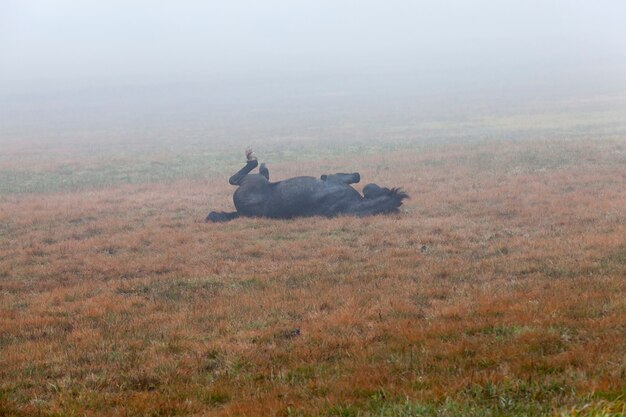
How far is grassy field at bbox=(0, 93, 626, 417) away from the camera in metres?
7.44

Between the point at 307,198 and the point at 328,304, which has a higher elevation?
the point at 307,198

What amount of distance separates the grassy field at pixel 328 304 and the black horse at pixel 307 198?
24.6 inches

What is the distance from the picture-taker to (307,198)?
64.8 feet

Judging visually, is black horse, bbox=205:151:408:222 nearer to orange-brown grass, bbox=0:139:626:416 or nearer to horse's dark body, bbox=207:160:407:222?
horse's dark body, bbox=207:160:407:222

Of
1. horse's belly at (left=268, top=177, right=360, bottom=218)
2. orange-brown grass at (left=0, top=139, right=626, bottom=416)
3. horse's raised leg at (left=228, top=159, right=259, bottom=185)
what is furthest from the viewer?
horse's raised leg at (left=228, top=159, right=259, bottom=185)

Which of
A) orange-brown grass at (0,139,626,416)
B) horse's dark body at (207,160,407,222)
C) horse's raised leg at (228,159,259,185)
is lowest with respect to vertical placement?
orange-brown grass at (0,139,626,416)

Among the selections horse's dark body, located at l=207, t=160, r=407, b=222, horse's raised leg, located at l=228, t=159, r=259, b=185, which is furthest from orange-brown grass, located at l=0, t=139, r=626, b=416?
horse's raised leg, located at l=228, t=159, r=259, b=185

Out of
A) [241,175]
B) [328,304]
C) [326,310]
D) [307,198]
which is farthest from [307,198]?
[326,310]

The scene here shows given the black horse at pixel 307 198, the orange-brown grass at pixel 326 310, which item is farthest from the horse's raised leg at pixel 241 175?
the orange-brown grass at pixel 326 310

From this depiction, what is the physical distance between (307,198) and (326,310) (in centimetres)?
881

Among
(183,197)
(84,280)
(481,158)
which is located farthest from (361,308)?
(481,158)

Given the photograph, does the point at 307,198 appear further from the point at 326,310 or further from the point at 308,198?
the point at 326,310

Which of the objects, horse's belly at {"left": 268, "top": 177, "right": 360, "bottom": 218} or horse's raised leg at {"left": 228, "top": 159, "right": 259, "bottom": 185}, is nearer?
horse's belly at {"left": 268, "top": 177, "right": 360, "bottom": 218}

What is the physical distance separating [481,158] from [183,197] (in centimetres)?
1286
